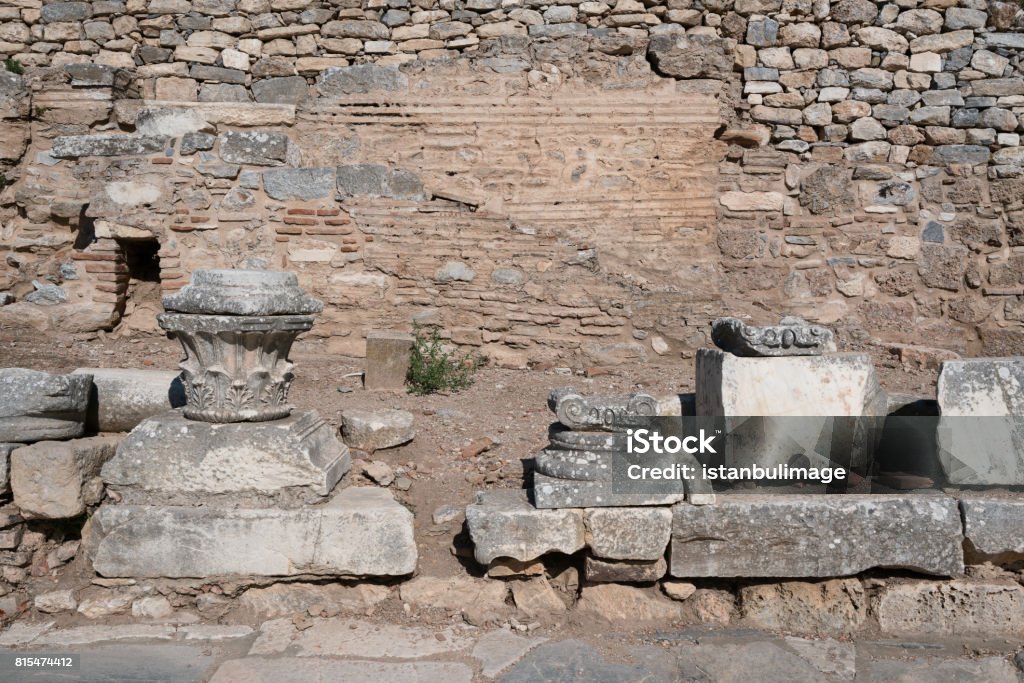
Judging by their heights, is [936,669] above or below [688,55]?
below

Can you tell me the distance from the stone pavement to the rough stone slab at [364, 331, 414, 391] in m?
2.60

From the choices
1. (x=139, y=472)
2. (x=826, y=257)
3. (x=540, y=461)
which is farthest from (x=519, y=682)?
(x=826, y=257)

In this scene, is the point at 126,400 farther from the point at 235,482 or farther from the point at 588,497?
the point at 588,497

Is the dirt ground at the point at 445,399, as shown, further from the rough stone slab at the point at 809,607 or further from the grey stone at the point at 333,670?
the rough stone slab at the point at 809,607

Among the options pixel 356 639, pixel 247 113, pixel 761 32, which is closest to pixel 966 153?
pixel 761 32

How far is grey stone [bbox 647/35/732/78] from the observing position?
722 cm

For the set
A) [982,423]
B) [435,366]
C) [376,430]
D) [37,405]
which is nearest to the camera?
[982,423]

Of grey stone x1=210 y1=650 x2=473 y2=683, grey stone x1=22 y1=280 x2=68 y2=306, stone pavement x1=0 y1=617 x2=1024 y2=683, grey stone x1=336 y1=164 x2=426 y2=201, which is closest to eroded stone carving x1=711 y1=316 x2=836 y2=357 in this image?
stone pavement x1=0 y1=617 x2=1024 y2=683

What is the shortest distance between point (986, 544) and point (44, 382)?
14.3ft

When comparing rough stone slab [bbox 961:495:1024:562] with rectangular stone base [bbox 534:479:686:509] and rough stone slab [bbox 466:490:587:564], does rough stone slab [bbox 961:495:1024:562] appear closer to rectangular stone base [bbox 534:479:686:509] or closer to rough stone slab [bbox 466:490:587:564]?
rectangular stone base [bbox 534:479:686:509]

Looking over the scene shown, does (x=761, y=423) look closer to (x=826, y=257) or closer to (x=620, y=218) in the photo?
(x=620, y=218)

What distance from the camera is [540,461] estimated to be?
3.85 m

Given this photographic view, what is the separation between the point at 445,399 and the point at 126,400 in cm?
207

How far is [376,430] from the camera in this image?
183 inches
